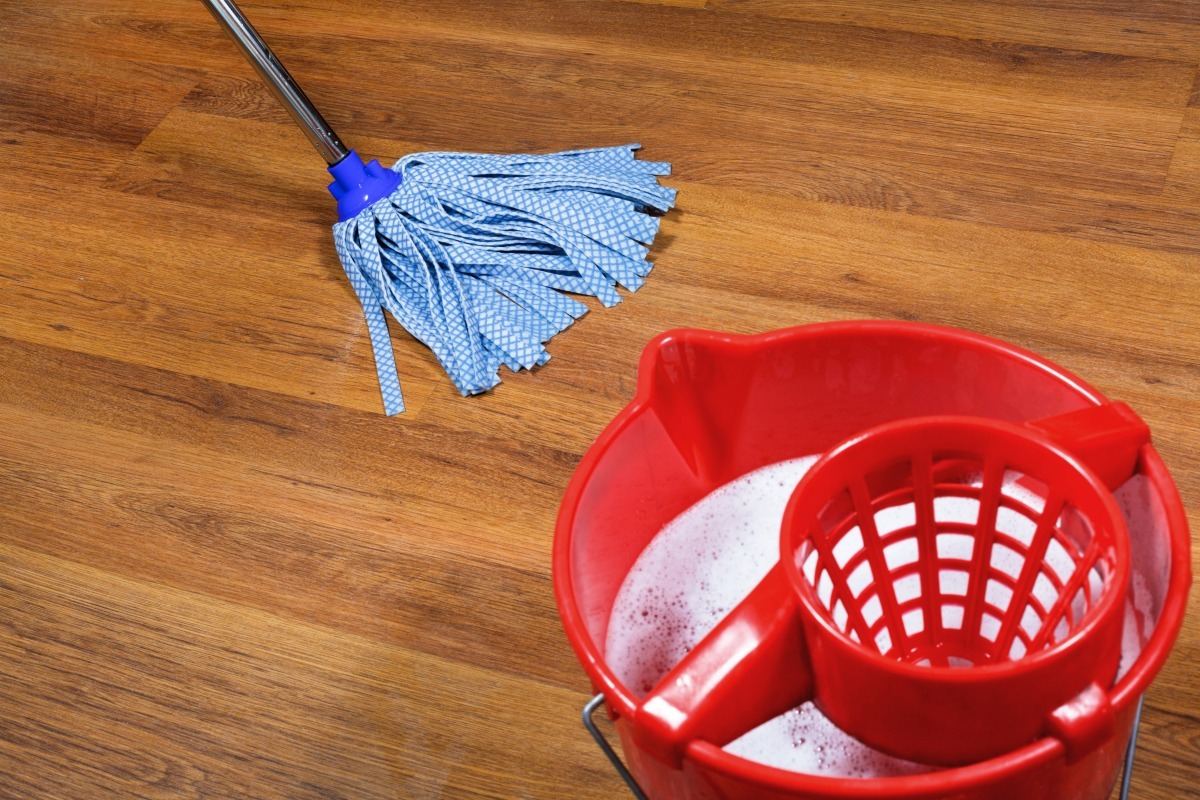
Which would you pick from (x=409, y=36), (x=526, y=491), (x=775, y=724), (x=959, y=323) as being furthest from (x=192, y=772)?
(x=409, y=36)

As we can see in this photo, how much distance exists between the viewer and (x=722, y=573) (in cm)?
73

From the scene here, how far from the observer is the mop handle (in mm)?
1101

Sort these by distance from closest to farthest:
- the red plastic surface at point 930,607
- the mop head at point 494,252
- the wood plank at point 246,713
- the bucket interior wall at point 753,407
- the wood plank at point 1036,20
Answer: the red plastic surface at point 930,607
the bucket interior wall at point 753,407
the wood plank at point 246,713
the mop head at point 494,252
the wood plank at point 1036,20

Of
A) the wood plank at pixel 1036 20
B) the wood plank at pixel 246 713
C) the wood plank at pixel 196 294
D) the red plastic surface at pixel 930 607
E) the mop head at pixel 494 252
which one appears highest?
the wood plank at pixel 1036 20

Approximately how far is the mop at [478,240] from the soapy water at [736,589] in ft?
1.19

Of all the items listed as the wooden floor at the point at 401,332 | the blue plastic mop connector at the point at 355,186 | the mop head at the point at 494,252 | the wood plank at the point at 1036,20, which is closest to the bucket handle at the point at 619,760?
the wooden floor at the point at 401,332

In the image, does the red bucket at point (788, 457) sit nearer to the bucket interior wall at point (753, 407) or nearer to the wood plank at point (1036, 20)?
the bucket interior wall at point (753, 407)

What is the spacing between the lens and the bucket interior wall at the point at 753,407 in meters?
0.62

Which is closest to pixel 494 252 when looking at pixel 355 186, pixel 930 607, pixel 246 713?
pixel 355 186

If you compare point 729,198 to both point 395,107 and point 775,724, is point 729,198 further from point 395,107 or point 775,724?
point 775,724

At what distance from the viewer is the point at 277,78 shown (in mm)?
1131

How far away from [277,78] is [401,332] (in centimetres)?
26

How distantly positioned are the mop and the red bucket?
1.26ft

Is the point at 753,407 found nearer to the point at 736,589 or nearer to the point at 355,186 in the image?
the point at 736,589
